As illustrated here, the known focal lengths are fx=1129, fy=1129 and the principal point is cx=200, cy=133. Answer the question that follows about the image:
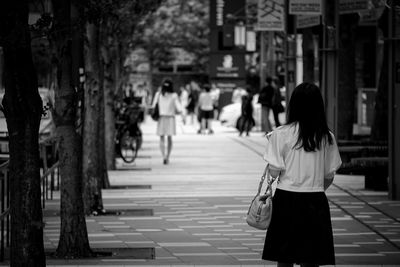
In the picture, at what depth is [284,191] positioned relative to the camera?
27.3 feet

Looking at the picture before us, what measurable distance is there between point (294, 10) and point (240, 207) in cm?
656

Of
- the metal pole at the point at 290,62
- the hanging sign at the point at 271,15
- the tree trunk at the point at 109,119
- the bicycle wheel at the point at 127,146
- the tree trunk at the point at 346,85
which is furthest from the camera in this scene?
the hanging sign at the point at 271,15

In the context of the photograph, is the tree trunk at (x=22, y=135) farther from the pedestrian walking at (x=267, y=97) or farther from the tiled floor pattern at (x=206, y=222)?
the pedestrian walking at (x=267, y=97)

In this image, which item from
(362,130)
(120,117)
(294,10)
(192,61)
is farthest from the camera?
(192,61)

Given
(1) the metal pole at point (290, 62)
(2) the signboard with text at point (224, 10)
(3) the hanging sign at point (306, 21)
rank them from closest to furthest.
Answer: (3) the hanging sign at point (306, 21) < (1) the metal pole at point (290, 62) < (2) the signboard with text at point (224, 10)

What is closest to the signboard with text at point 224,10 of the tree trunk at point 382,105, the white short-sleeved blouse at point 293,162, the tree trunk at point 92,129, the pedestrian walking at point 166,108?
the pedestrian walking at point 166,108

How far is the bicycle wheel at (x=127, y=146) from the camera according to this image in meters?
26.9

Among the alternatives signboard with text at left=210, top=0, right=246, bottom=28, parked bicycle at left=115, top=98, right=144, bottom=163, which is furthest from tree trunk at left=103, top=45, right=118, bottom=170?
signboard with text at left=210, top=0, right=246, bottom=28

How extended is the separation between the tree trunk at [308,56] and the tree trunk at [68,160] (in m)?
15.3

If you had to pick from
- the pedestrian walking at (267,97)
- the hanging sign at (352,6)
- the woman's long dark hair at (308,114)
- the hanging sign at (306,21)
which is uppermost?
the hanging sign at (352,6)

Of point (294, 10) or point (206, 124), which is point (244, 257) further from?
point (206, 124)

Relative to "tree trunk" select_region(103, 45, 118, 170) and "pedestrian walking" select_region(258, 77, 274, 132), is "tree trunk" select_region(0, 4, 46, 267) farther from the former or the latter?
"pedestrian walking" select_region(258, 77, 274, 132)

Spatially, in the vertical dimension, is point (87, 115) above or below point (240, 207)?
above

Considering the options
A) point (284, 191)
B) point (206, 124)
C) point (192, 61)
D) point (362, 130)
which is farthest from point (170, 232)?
point (192, 61)
